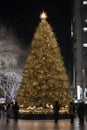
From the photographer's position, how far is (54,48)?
1786 inches

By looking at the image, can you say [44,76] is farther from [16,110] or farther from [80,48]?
[80,48]

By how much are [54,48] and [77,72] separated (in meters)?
75.1

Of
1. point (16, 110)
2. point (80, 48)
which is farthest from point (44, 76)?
point (80, 48)

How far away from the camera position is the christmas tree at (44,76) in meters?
44.1

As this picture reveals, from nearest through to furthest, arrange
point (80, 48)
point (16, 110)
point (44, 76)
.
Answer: point (16, 110) < point (44, 76) < point (80, 48)

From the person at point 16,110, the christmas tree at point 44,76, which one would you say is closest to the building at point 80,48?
the christmas tree at point 44,76

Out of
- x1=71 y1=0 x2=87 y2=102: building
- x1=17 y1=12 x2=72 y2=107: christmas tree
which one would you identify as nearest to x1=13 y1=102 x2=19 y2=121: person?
x1=17 y1=12 x2=72 y2=107: christmas tree

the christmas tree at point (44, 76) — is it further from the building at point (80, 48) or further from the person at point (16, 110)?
the building at point (80, 48)

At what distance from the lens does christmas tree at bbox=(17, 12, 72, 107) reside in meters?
44.1

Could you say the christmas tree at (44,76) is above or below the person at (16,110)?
above

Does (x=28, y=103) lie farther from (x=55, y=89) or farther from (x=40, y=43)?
(x=40, y=43)

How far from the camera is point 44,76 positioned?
4441 centimetres

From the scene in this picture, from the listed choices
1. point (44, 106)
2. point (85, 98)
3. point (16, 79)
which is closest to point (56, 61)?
point (44, 106)

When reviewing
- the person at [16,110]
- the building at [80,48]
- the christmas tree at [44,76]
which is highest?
the building at [80,48]
